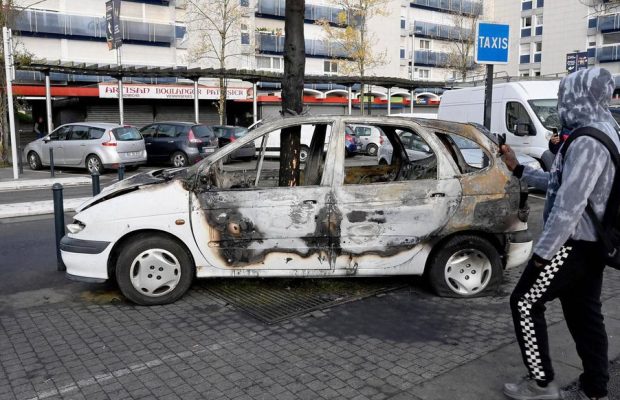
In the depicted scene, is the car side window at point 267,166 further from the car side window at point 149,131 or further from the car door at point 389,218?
the car side window at point 149,131

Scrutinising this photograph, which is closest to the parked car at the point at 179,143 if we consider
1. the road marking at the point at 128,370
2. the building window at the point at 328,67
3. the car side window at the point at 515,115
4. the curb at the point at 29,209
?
the curb at the point at 29,209

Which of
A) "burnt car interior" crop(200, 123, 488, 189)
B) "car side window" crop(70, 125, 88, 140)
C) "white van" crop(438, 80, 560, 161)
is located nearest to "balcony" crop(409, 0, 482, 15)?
"car side window" crop(70, 125, 88, 140)

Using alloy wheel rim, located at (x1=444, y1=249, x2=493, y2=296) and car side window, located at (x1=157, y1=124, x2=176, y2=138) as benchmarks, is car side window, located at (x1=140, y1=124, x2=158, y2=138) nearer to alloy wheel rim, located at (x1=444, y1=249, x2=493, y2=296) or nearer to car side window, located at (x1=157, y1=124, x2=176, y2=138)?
car side window, located at (x1=157, y1=124, x2=176, y2=138)

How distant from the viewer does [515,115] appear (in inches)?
530

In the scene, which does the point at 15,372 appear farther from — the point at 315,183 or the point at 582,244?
the point at 582,244

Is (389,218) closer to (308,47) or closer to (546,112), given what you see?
(546,112)

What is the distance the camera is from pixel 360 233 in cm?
533

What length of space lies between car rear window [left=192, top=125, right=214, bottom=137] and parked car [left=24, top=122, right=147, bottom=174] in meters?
2.54

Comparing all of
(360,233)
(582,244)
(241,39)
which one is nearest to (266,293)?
(360,233)

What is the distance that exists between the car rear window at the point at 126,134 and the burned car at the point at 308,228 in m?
13.4

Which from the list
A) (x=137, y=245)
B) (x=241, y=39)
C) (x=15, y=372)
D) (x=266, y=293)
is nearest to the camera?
(x=15, y=372)

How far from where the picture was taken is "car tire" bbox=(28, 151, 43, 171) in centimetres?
1980

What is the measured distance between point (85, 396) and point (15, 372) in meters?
0.73

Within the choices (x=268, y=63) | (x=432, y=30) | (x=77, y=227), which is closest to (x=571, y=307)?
(x=77, y=227)
